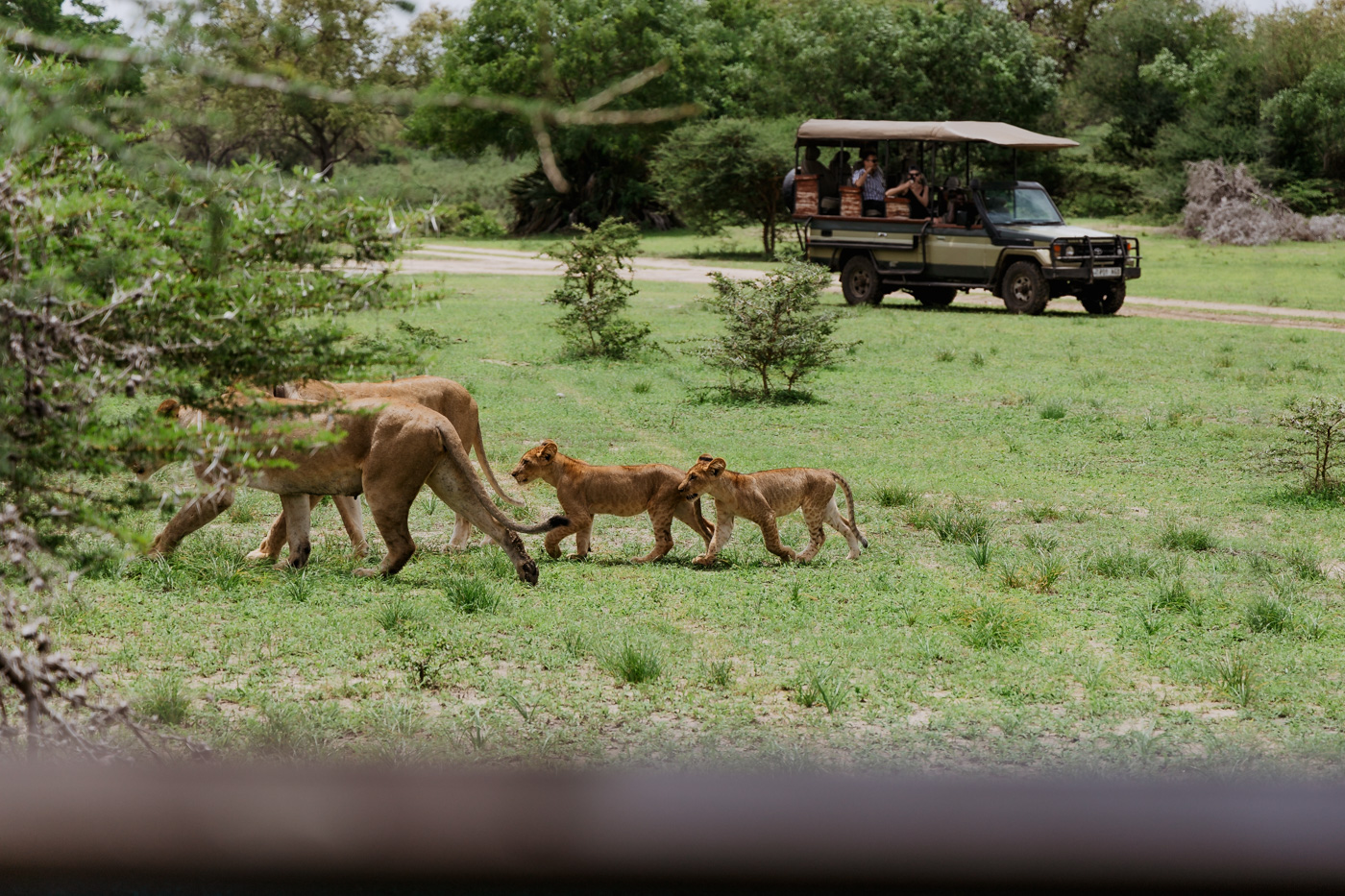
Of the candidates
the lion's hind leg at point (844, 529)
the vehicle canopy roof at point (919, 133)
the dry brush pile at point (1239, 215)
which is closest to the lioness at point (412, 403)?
the lion's hind leg at point (844, 529)

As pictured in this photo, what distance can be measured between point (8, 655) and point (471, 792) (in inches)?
64.0

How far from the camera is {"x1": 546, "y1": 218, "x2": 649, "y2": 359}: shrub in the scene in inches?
679

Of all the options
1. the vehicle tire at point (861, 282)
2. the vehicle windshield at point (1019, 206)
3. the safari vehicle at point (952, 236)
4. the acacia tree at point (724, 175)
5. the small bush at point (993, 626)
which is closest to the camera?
the small bush at point (993, 626)

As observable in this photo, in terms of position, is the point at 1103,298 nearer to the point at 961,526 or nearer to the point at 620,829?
the point at 961,526

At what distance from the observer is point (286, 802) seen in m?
1.05

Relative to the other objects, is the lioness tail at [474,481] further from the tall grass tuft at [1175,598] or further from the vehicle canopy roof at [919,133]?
the vehicle canopy roof at [919,133]

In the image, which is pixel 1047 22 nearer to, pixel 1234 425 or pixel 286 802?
pixel 1234 425

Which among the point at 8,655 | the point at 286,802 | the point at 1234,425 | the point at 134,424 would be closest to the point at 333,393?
the point at 134,424

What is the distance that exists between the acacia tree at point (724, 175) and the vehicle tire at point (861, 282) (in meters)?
11.5

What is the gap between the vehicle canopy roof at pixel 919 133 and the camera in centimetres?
2308

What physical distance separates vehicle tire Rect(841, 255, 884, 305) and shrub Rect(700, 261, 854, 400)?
901 cm

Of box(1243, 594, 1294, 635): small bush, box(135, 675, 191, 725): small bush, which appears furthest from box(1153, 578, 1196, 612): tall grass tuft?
box(135, 675, 191, 725): small bush

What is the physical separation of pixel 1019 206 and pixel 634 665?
19.0 metres

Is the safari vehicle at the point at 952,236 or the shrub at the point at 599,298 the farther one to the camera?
the safari vehicle at the point at 952,236
